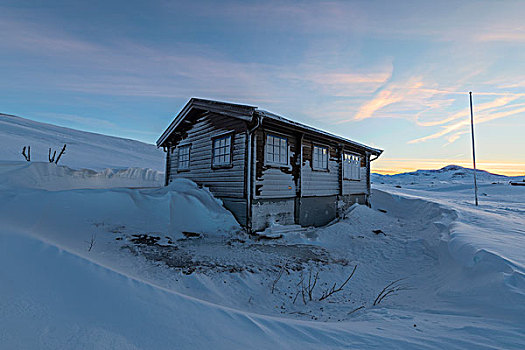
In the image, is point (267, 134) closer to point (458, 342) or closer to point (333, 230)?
point (333, 230)

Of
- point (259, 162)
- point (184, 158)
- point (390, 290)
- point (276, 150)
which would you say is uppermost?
point (276, 150)

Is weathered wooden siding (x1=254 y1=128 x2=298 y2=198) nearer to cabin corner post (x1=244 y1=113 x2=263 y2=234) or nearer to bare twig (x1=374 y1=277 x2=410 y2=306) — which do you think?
cabin corner post (x1=244 y1=113 x2=263 y2=234)

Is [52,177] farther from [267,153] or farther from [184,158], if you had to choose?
[267,153]

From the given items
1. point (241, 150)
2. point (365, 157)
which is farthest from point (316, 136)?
point (365, 157)

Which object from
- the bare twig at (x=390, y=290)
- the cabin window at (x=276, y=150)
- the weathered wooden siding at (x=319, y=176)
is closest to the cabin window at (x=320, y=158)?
the weathered wooden siding at (x=319, y=176)

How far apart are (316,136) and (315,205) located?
3.28 m

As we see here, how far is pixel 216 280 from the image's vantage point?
4.56m

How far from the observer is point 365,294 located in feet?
15.9

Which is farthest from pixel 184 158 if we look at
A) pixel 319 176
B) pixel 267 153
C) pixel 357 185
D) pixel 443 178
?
pixel 443 178

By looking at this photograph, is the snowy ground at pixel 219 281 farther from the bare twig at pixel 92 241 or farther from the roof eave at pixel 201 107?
the roof eave at pixel 201 107

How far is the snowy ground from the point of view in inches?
94.2

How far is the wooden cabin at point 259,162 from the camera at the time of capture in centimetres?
884

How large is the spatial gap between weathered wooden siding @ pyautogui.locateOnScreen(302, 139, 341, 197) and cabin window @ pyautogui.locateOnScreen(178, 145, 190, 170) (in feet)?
19.0

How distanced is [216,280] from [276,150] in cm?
621
